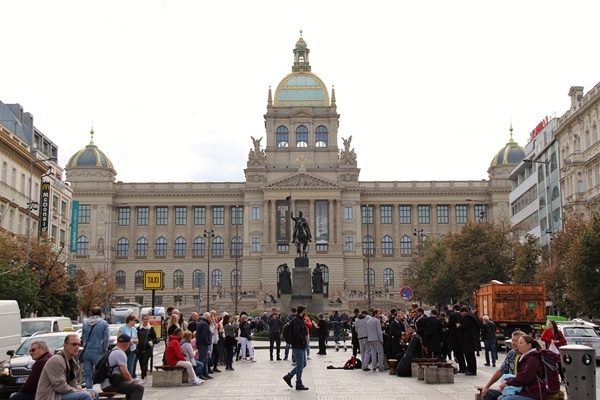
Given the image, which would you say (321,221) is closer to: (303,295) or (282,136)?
(282,136)

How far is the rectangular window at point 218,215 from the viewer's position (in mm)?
119125

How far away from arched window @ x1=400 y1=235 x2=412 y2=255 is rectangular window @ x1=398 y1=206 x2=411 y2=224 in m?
2.17

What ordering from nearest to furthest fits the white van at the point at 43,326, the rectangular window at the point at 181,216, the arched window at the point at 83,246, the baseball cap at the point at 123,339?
the baseball cap at the point at 123,339 < the white van at the point at 43,326 < the arched window at the point at 83,246 < the rectangular window at the point at 181,216

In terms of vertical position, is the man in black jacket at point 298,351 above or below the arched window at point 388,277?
below

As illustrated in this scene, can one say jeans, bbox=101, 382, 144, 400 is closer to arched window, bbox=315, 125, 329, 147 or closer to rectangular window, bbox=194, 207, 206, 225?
rectangular window, bbox=194, 207, 206, 225

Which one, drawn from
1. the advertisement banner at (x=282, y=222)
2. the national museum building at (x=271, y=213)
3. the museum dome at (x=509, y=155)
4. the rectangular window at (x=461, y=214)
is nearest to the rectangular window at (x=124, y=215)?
the national museum building at (x=271, y=213)

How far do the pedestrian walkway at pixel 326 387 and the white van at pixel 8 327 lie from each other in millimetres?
5118

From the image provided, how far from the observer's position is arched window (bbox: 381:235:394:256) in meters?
118

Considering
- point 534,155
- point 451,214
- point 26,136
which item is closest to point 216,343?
point 26,136

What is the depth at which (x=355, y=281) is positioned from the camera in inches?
4498

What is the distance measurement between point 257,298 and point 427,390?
270 feet

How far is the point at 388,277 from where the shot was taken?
117 m

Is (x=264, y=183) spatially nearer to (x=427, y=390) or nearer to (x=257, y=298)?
(x=257, y=298)

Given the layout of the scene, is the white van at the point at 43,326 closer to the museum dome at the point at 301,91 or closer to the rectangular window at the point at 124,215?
the rectangular window at the point at 124,215
